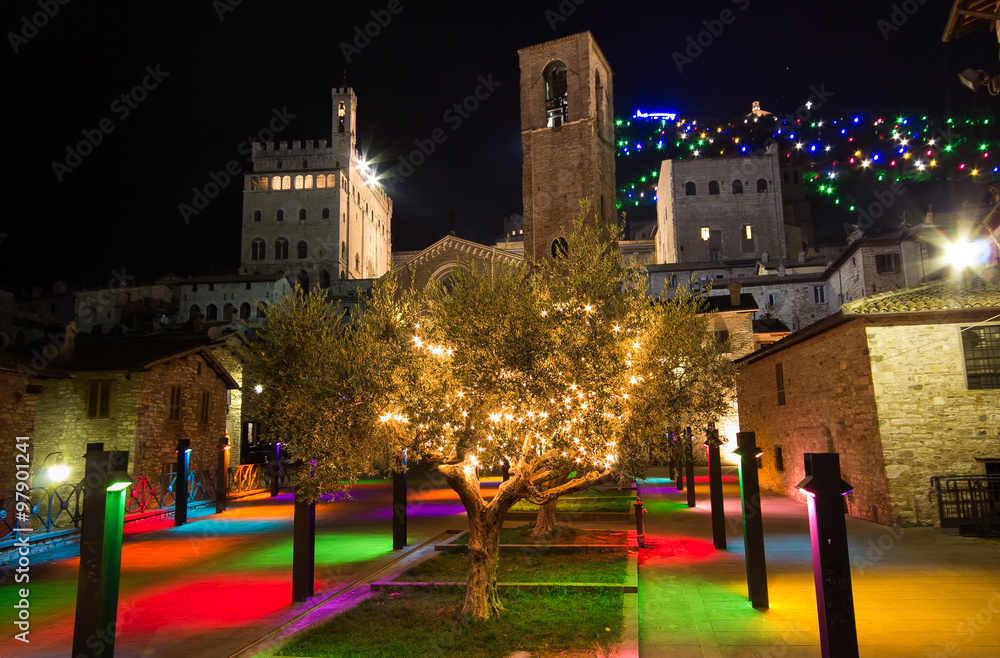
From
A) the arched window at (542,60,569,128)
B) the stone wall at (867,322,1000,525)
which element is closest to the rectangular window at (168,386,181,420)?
the stone wall at (867,322,1000,525)

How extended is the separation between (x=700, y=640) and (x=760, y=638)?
2.32 feet

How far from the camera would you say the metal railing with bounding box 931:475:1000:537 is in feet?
42.2

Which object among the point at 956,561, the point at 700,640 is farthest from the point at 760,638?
the point at 956,561

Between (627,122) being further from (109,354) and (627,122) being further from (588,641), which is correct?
(588,641)

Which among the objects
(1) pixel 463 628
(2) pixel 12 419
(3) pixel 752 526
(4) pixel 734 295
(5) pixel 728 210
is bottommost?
(1) pixel 463 628

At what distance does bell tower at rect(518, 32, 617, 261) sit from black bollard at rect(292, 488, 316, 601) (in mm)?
23278

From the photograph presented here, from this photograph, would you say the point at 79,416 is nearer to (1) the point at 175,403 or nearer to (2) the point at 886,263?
(1) the point at 175,403

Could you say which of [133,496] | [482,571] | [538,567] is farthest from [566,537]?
[133,496]

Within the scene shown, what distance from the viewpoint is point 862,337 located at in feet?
48.4

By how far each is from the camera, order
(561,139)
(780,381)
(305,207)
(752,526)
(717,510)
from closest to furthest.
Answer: (752,526), (717,510), (780,381), (561,139), (305,207)

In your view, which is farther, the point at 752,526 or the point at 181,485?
the point at 181,485

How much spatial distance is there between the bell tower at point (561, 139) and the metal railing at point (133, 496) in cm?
1717

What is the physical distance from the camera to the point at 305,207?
80.8 metres

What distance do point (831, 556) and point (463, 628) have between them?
421 cm
